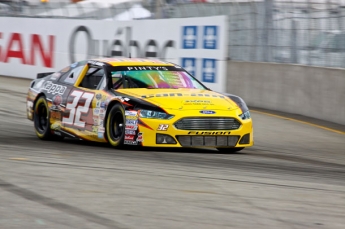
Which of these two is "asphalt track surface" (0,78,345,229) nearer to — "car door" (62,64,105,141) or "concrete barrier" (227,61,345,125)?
"car door" (62,64,105,141)

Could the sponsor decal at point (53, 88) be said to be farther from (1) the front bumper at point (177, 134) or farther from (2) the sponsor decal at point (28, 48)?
(2) the sponsor decal at point (28, 48)

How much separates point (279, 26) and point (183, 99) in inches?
318

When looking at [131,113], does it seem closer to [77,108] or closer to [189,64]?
[77,108]

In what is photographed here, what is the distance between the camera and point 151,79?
37.9ft

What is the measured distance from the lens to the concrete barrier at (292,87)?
16227 millimetres

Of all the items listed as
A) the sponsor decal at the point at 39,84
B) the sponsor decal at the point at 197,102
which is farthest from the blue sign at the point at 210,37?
the sponsor decal at the point at 197,102

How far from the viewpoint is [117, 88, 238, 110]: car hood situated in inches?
Result: 418

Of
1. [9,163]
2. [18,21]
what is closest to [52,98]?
[9,163]

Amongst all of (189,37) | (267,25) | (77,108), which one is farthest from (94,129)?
(189,37)

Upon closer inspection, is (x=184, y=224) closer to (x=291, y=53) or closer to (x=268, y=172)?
(x=268, y=172)

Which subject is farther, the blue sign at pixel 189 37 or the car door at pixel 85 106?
the blue sign at pixel 189 37

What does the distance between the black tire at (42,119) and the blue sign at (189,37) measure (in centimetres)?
799

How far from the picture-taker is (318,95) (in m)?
16.8

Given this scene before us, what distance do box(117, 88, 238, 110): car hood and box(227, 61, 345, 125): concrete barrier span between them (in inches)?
215
